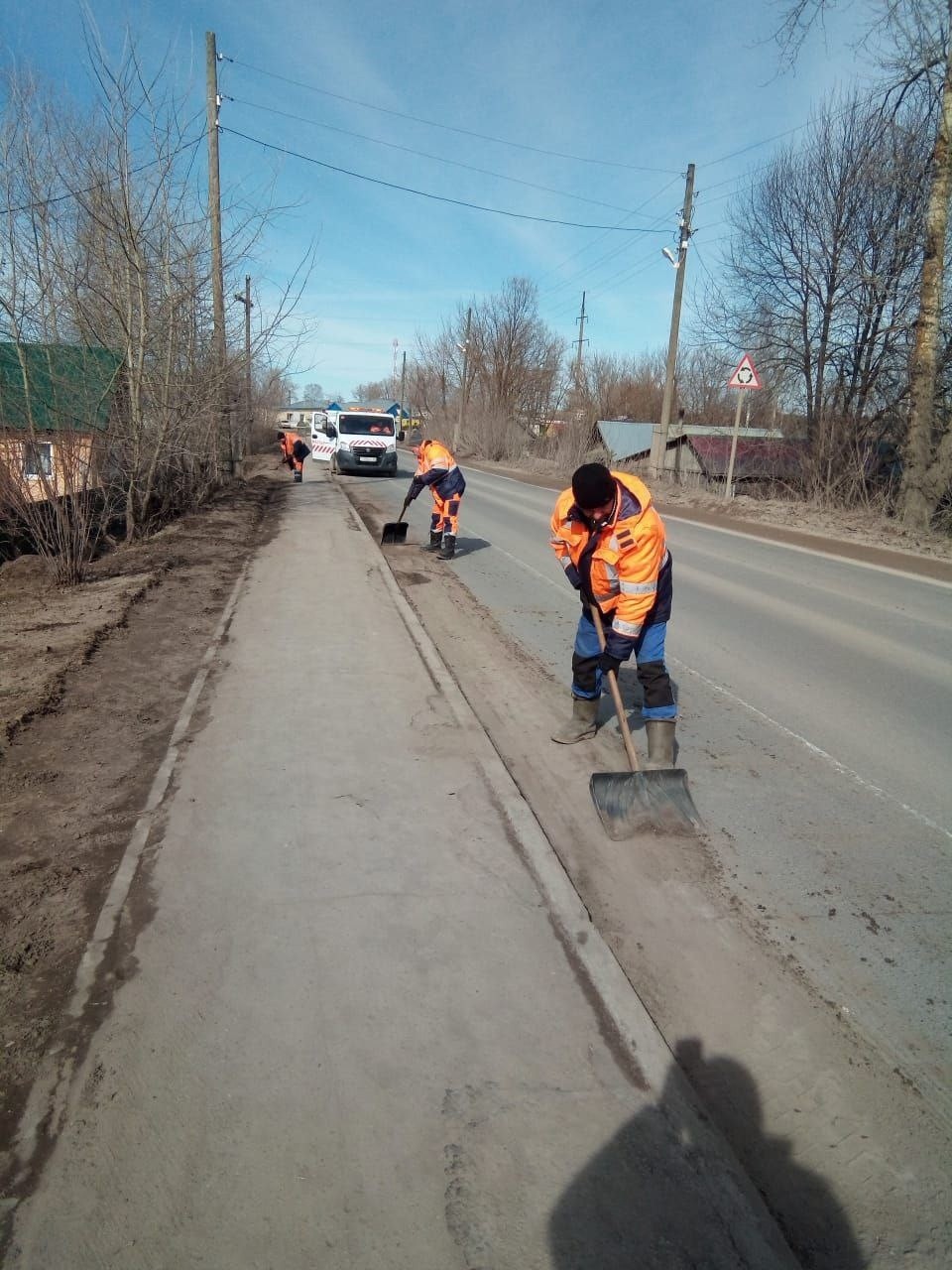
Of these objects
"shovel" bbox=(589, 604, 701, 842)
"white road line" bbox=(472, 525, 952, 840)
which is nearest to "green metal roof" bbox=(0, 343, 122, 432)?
"white road line" bbox=(472, 525, 952, 840)

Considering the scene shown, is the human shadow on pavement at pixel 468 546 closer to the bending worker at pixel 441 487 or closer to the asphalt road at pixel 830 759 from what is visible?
the bending worker at pixel 441 487

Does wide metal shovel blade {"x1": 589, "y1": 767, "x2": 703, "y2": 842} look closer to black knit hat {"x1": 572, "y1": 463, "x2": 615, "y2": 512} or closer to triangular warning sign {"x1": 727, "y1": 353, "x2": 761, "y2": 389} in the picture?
black knit hat {"x1": 572, "y1": 463, "x2": 615, "y2": 512}

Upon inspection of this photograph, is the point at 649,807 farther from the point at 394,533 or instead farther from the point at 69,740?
the point at 394,533

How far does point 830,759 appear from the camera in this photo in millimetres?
4660

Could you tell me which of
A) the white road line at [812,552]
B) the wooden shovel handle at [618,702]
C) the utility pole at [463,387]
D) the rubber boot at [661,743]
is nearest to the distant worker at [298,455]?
the white road line at [812,552]

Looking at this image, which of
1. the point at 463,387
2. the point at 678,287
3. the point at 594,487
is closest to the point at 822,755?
the point at 594,487

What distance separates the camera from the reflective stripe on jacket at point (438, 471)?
1047 centimetres

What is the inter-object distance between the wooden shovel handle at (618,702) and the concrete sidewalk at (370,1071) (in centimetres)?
62

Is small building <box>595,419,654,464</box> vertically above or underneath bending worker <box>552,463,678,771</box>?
above

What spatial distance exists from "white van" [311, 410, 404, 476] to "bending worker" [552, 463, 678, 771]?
2162cm

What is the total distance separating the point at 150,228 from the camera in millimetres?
10992

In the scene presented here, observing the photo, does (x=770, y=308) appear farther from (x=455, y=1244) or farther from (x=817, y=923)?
(x=455, y=1244)

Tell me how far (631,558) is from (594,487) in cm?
41

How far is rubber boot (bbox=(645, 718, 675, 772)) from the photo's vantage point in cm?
430
